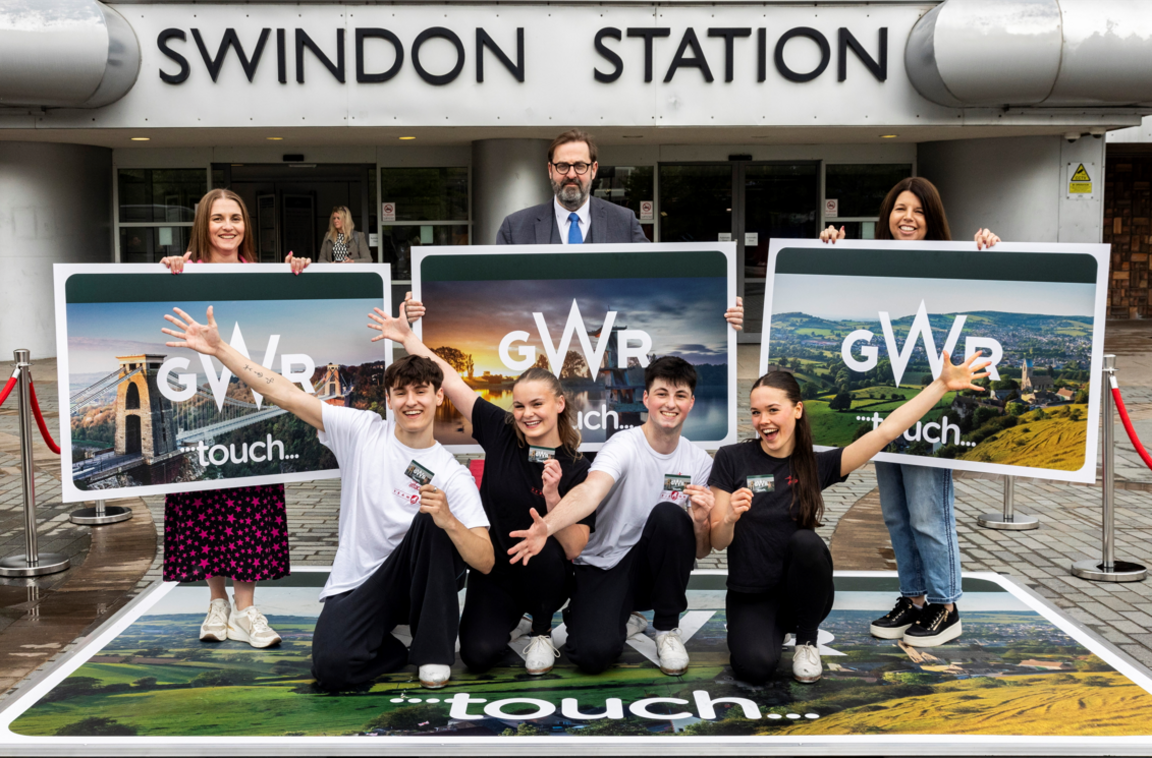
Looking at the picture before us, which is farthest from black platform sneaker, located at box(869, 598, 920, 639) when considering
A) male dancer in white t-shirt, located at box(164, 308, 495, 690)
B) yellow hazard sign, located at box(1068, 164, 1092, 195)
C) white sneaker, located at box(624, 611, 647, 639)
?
yellow hazard sign, located at box(1068, 164, 1092, 195)

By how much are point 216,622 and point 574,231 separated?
2.54 metres

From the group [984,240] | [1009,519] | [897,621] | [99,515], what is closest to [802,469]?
[897,621]

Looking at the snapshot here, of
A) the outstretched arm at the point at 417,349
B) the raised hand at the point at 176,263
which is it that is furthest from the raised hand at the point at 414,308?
the raised hand at the point at 176,263

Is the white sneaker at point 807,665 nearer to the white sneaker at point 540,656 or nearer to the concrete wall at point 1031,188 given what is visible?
the white sneaker at point 540,656

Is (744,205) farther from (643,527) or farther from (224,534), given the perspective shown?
(224,534)

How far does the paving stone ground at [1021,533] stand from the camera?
5.55 m

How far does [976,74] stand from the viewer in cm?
1365

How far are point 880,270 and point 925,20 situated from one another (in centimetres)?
997

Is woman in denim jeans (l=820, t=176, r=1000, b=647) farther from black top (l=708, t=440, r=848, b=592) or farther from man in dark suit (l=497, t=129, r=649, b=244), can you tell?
man in dark suit (l=497, t=129, r=649, b=244)

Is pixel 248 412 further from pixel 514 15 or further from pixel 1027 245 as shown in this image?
pixel 514 15

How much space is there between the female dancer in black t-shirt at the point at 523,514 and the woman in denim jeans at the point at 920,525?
1.51 m

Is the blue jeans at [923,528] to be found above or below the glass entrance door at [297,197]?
below

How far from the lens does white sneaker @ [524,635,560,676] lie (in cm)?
446

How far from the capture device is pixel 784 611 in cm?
449
